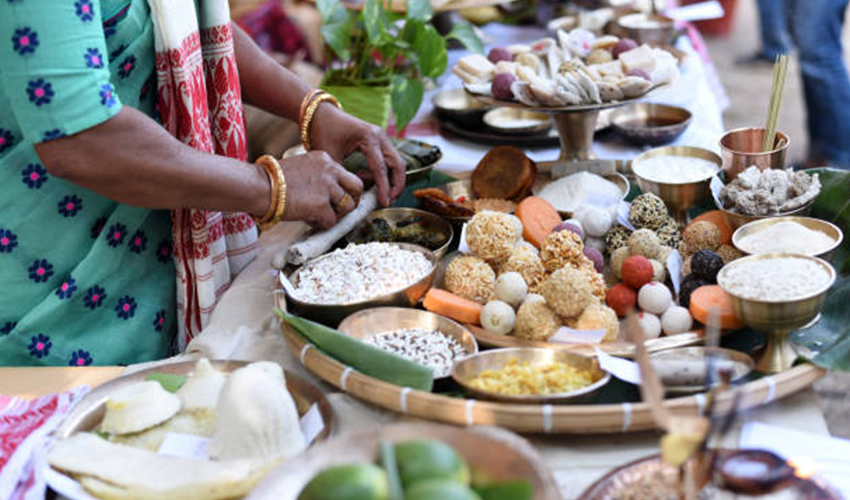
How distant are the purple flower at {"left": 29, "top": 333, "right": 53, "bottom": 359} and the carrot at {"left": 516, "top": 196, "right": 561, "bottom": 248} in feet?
2.95

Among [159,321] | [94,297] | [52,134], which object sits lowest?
[159,321]

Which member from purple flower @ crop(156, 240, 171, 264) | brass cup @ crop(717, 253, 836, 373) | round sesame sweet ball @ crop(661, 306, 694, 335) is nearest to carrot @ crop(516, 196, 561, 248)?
round sesame sweet ball @ crop(661, 306, 694, 335)

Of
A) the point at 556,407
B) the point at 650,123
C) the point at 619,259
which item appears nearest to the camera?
the point at 556,407

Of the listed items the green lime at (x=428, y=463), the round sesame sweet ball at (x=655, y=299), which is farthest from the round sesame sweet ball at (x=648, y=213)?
the green lime at (x=428, y=463)

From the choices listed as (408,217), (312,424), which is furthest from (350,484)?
(408,217)

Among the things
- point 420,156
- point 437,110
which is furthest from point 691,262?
point 437,110

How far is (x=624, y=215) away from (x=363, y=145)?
21.7 inches

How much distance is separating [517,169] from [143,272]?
85 centimetres

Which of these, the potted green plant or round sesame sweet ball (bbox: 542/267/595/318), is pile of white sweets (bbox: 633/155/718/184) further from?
the potted green plant

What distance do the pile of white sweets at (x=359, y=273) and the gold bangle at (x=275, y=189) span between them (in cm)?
13

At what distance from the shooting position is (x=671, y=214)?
1.76 m

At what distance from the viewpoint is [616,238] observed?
5.25ft

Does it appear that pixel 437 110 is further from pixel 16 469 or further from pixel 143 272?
pixel 16 469

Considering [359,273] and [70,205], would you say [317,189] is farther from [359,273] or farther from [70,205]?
[70,205]
